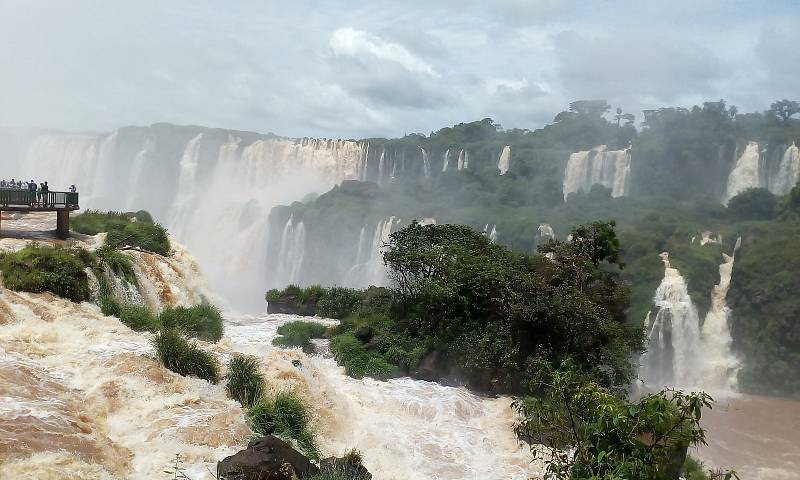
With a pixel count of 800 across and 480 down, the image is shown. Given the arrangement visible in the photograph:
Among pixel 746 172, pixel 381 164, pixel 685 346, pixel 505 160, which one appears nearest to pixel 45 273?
pixel 685 346

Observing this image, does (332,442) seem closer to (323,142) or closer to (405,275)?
(405,275)

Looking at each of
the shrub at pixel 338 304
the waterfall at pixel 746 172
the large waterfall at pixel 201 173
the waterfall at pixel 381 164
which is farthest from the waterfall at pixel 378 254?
the waterfall at pixel 746 172

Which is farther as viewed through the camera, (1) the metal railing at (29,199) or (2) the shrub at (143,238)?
(2) the shrub at (143,238)

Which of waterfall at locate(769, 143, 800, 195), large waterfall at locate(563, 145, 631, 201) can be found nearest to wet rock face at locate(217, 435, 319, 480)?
large waterfall at locate(563, 145, 631, 201)

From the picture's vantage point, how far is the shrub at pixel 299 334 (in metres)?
21.2

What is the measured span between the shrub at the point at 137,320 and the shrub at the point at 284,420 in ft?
14.7

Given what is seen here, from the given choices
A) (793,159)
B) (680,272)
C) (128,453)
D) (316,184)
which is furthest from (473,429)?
(316,184)

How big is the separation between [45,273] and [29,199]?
21.8ft

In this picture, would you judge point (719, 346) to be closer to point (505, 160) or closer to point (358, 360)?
point (358, 360)

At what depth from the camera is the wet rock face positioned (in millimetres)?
8281

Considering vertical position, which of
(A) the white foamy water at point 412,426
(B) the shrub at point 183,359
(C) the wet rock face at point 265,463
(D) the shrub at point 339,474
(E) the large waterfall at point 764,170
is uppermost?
(E) the large waterfall at point 764,170

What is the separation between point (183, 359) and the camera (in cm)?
1161

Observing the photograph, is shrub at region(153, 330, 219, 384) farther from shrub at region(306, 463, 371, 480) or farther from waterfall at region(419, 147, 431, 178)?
waterfall at region(419, 147, 431, 178)

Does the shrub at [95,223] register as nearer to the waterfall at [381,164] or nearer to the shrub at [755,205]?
the waterfall at [381,164]
